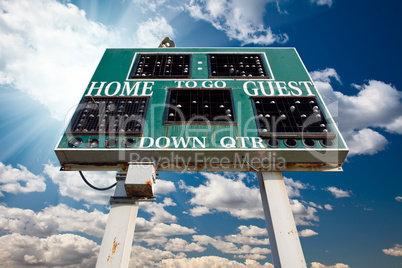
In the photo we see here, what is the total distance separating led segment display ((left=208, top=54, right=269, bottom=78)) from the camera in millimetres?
12844

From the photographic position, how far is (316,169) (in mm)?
9711

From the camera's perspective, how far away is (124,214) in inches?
339

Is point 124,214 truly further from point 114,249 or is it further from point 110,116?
point 110,116

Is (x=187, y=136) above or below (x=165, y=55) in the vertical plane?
below

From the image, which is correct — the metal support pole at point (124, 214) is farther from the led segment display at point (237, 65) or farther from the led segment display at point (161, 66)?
the led segment display at point (237, 65)

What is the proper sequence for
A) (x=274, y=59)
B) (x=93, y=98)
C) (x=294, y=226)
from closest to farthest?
1. (x=294, y=226)
2. (x=93, y=98)
3. (x=274, y=59)

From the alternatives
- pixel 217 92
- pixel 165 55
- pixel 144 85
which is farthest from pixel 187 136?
pixel 165 55

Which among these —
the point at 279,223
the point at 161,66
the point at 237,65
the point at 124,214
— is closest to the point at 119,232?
the point at 124,214

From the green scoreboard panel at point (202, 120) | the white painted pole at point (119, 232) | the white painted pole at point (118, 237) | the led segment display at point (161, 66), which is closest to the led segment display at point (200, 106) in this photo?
the green scoreboard panel at point (202, 120)

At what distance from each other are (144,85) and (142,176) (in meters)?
5.27

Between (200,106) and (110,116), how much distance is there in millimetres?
4005

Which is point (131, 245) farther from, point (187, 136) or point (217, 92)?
point (217, 92)

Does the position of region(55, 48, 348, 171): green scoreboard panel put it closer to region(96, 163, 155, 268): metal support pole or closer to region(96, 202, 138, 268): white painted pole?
region(96, 163, 155, 268): metal support pole

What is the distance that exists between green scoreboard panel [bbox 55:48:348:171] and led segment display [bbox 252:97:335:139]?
4cm
